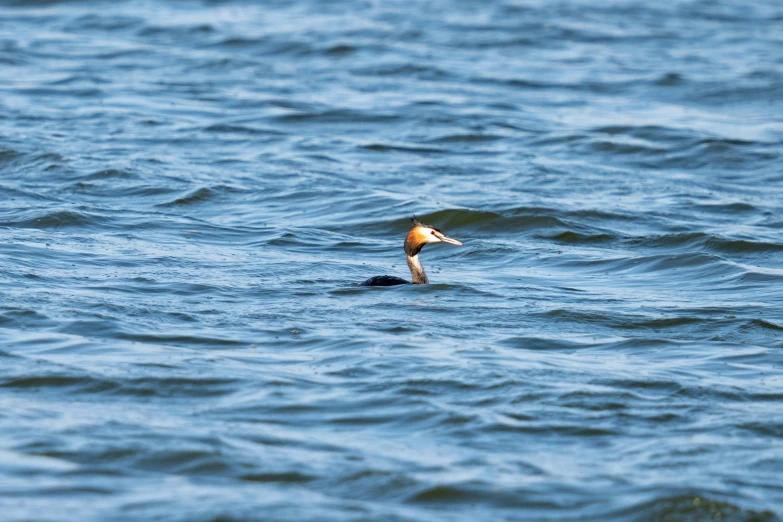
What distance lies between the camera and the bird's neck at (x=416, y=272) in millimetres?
11422

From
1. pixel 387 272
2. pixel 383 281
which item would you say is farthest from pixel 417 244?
pixel 387 272

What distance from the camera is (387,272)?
1236 cm

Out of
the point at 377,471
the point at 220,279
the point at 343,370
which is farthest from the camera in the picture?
the point at 220,279

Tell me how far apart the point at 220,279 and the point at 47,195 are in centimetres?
425

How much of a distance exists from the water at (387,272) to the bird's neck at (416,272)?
0.26 m

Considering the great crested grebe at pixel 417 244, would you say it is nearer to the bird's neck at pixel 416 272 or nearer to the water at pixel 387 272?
the bird's neck at pixel 416 272

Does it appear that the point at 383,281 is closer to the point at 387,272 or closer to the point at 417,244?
the point at 417,244

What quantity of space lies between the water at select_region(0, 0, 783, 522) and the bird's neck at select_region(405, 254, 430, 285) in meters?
0.26

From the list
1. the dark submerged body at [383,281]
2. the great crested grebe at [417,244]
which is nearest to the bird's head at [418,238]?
the great crested grebe at [417,244]

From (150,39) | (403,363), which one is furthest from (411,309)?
(150,39)

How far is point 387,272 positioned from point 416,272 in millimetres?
941

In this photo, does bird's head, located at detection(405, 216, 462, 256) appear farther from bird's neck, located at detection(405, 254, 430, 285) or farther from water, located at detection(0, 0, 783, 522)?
water, located at detection(0, 0, 783, 522)

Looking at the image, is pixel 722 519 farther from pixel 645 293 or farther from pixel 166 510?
pixel 645 293

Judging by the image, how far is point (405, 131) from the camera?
19234 mm
